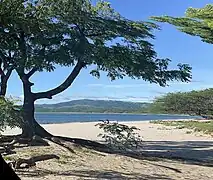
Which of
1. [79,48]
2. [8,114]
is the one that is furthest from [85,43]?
[8,114]

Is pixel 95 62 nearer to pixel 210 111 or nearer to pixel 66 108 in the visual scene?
pixel 210 111

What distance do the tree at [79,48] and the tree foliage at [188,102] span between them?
1475 inches

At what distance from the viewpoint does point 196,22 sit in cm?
1738

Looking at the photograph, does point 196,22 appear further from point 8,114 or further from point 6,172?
point 6,172

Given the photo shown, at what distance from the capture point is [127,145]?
50.6 feet

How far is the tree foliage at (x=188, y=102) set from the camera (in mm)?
55781

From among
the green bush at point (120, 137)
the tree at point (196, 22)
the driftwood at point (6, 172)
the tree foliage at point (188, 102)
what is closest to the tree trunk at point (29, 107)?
the green bush at point (120, 137)

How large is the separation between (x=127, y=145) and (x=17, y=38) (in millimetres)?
5380

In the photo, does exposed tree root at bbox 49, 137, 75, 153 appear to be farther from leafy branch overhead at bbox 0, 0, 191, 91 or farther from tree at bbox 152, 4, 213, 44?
tree at bbox 152, 4, 213, 44

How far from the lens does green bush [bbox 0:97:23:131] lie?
35.0 ft

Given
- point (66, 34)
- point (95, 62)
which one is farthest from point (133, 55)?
point (66, 34)

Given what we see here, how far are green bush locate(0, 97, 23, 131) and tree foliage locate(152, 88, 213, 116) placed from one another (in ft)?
149

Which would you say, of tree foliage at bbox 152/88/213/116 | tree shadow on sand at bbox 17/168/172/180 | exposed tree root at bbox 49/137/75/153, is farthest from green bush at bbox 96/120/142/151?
tree foliage at bbox 152/88/213/116

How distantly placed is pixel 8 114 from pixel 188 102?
163 ft
